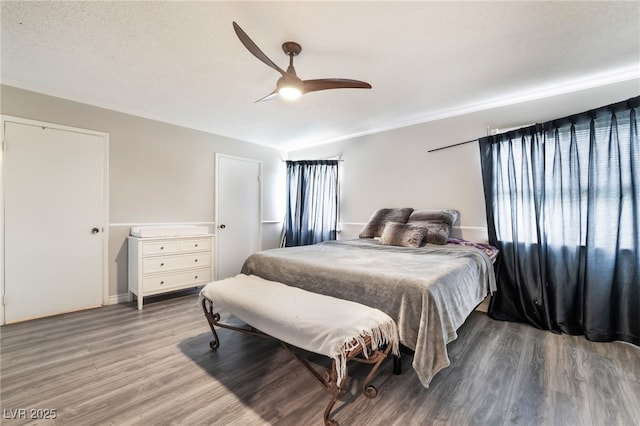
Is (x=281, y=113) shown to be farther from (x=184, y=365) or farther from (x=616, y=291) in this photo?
(x=616, y=291)

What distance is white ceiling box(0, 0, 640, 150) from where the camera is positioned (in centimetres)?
167

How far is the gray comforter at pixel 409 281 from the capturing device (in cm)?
146

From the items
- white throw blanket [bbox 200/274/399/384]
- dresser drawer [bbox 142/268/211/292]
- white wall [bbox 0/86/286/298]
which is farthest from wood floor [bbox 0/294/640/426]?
white wall [bbox 0/86/286/298]

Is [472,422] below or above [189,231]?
below

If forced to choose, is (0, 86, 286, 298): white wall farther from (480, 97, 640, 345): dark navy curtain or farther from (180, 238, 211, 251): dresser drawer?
(480, 97, 640, 345): dark navy curtain

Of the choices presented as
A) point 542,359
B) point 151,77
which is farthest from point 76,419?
point 542,359

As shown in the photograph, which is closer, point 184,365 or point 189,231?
point 184,365

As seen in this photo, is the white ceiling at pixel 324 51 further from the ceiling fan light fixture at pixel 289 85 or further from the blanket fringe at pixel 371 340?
the blanket fringe at pixel 371 340

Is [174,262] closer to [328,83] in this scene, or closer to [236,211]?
[236,211]

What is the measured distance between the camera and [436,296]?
151 centimetres

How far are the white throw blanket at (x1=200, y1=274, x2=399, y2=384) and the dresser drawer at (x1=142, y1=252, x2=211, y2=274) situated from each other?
158 centimetres

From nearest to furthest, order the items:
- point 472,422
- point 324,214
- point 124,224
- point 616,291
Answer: point 472,422 → point 616,291 → point 124,224 → point 324,214

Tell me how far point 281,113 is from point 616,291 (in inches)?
149

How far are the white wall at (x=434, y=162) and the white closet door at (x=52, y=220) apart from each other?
331 cm
